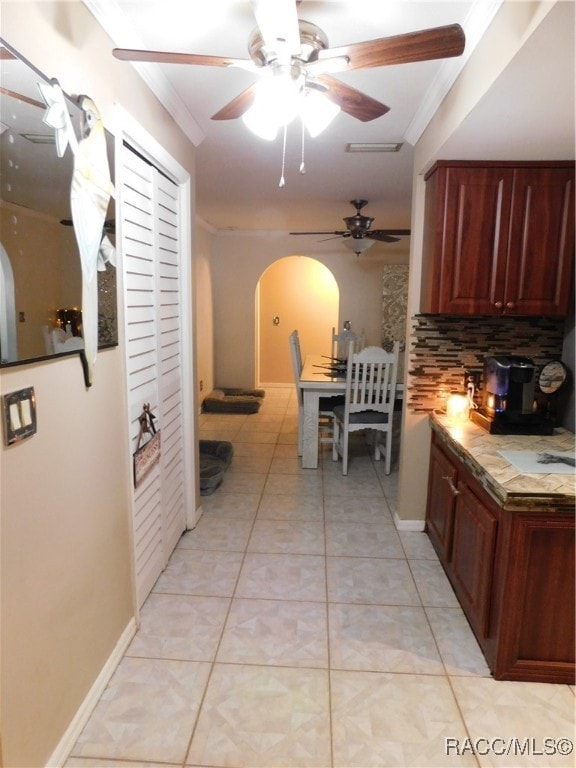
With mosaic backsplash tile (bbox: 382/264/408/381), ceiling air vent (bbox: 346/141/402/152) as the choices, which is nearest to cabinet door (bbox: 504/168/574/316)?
ceiling air vent (bbox: 346/141/402/152)

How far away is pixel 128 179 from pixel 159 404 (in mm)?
1010

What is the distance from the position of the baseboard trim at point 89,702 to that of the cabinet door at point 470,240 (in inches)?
82.5

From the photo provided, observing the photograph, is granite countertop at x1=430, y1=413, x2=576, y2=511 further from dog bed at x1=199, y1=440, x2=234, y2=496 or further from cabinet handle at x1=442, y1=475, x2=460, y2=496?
dog bed at x1=199, y1=440, x2=234, y2=496

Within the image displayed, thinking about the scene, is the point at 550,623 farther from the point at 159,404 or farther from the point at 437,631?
the point at 159,404

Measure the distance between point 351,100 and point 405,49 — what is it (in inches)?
14.7

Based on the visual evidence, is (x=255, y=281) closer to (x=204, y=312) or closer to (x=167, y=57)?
(x=204, y=312)

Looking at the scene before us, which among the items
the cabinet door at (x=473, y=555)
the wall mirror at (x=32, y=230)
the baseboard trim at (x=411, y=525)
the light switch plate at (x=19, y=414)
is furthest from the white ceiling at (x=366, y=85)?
the baseboard trim at (x=411, y=525)

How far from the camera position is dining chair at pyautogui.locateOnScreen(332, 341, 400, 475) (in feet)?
11.6

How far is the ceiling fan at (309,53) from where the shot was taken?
1109 mm

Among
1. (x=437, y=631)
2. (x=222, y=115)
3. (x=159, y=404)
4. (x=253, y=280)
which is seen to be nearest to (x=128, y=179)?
(x=222, y=115)

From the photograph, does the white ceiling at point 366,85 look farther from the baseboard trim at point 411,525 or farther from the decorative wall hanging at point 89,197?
the baseboard trim at point 411,525

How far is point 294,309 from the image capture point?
714 cm

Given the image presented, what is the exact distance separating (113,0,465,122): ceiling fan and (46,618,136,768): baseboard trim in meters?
2.03

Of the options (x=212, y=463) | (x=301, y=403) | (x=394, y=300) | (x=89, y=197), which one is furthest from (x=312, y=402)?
(x=394, y=300)
